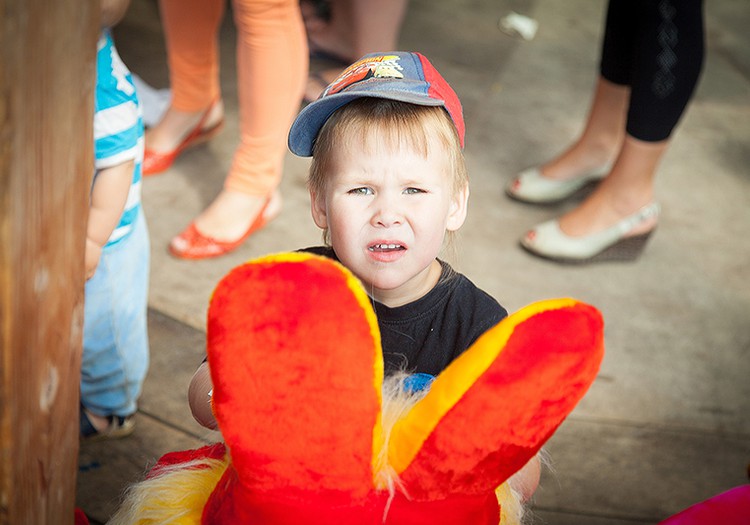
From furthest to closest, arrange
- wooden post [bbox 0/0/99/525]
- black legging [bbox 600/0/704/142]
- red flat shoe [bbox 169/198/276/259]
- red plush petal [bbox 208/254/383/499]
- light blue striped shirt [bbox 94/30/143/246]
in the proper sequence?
1. red flat shoe [bbox 169/198/276/259]
2. black legging [bbox 600/0/704/142]
3. light blue striped shirt [bbox 94/30/143/246]
4. red plush petal [bbox 208/254/383/499]
5. wooden post [bbox 0/0/99/525]

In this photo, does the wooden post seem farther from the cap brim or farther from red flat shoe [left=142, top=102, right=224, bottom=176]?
red flat shoe [left=142, top=102, right=224, bottom=176]

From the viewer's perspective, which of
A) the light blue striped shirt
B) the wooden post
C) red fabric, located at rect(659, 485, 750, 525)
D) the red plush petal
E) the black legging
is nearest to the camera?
the wooden post

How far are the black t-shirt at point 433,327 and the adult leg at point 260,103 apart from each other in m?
0.95

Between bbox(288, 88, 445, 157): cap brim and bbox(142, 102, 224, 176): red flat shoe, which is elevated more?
bbox(288, 88, 445, 157): cap brim

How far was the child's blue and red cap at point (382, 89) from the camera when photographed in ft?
3.38

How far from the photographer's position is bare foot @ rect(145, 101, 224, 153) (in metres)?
2.37

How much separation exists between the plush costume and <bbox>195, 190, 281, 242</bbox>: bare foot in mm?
1327

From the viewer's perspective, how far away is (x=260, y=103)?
199 cm

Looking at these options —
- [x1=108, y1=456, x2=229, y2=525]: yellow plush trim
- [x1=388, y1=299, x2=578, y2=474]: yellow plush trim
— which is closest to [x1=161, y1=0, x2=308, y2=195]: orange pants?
[x1=108, y1=456, x2=229, y2=525]: yellow plush trim

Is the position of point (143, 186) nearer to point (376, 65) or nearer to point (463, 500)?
point (376, 65)

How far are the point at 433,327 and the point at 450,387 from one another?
0.39m

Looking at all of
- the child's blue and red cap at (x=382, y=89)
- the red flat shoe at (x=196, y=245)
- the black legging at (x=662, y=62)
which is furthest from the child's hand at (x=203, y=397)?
the black legging at (x=662, y=62)

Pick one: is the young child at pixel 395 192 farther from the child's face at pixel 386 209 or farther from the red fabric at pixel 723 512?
the red fabric at pixel 723 512

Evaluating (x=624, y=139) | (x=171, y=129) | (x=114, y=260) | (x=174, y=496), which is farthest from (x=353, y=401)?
(x=171, y=129)
